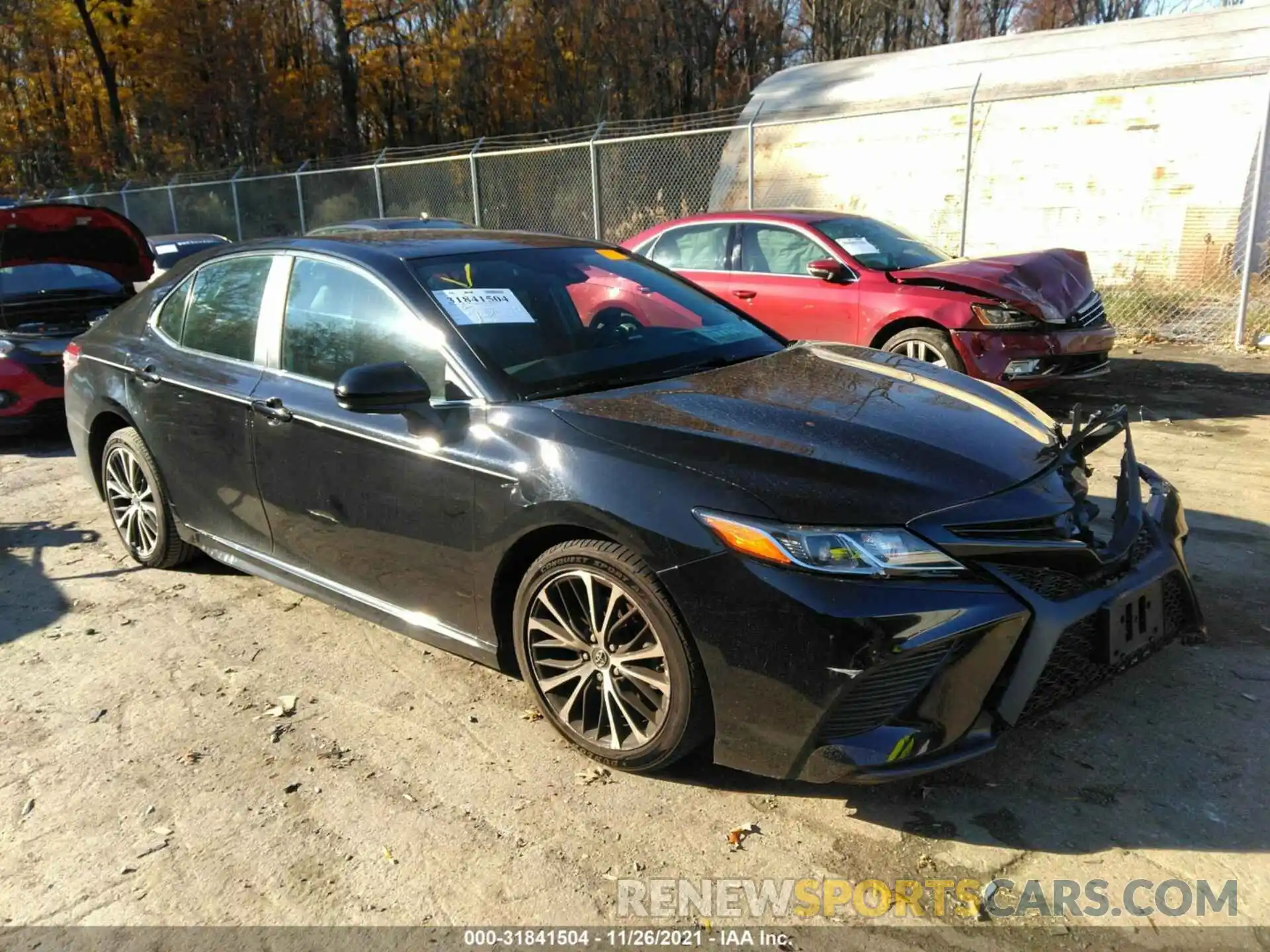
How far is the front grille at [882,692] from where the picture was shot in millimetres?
2389

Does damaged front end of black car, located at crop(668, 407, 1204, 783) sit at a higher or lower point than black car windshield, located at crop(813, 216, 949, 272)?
lower

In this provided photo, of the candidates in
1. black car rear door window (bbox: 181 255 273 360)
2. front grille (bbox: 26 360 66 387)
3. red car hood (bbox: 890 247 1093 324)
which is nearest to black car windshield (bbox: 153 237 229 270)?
front grille (bbox: 26 360 66 387)

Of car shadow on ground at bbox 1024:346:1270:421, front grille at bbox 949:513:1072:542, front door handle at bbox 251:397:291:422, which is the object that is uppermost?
front door handle at bbox 251:397:291:422

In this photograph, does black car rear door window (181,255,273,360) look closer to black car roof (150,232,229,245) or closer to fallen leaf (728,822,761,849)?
fallen leaf (728,822,761,849)

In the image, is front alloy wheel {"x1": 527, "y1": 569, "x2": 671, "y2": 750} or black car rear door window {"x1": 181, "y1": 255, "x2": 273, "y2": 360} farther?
black car rear door window {"x1": 181, "y1": 255, "x2": 273, "y2": 360}

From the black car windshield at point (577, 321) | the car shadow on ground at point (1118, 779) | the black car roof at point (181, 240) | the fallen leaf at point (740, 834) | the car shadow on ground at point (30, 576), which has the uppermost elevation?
the black car windshield at point (577, 321)

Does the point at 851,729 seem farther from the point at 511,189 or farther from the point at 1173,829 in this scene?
the point at 511,189

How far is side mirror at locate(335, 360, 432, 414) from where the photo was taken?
3057 millimetres

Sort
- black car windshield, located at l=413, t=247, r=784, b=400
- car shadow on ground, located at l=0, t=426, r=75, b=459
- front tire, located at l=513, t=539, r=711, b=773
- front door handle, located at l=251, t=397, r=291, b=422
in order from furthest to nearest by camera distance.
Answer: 1. car shadow on ground, located at l=0, t=426, r=75, b=459
2. front door handle, located at l=251, t=397, r=291, b=422
3. black car windshield, located at l=413, t=247, r=784, b=400
4. front tire, located at l=513, t=539, r=711, b=773

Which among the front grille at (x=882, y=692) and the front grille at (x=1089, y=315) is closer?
the front grille at (x=882, y=692)

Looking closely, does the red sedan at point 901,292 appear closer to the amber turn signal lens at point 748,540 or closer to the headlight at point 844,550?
the headlight at point 844,550

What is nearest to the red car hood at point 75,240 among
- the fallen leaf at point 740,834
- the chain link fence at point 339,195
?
the fallen leaf at point 740,834

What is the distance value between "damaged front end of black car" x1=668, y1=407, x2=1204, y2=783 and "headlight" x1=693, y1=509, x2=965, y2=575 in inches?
0.9

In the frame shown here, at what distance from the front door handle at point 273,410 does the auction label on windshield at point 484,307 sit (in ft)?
2.58
